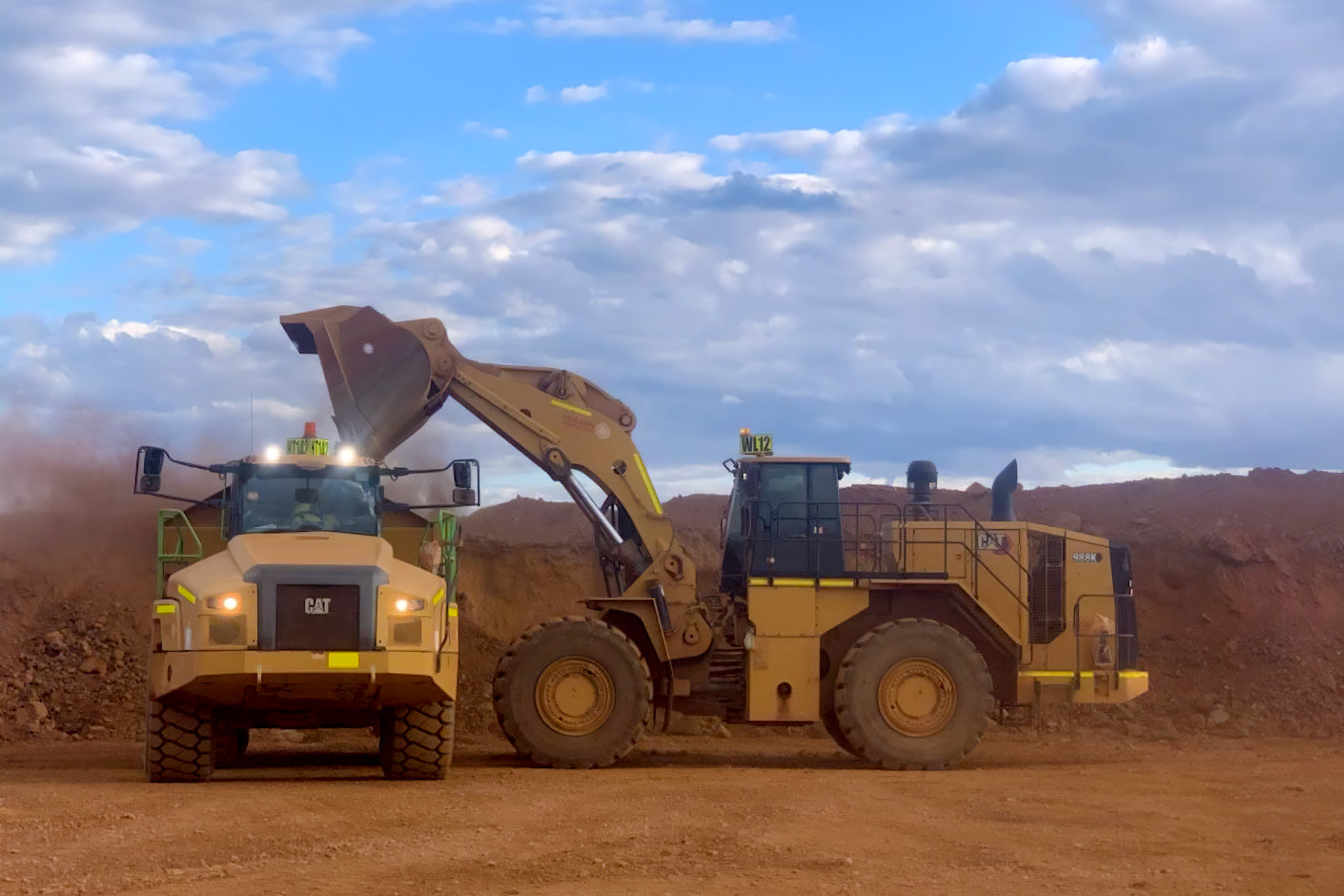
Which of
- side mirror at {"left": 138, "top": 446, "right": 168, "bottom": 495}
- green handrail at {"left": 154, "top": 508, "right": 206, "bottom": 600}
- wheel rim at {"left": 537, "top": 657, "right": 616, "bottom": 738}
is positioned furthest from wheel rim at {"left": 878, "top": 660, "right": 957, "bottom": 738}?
side mirror at {"left": 138, "top": 446, "right": 168, "bottom": 495}

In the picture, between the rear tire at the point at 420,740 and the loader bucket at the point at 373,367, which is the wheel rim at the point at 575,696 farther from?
the loader bucket at the point at 373,367

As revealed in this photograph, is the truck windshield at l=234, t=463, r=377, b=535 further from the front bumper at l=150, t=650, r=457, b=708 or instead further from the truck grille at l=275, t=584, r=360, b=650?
the front bumper at l=150, t=650, r=457, b=708

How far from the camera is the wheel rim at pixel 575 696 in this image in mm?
18062

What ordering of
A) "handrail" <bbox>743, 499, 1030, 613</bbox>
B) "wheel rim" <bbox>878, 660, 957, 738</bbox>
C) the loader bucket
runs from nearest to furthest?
the loader bucket, "wheel rim" <bbox>878, 660, 957, 738</bbox>, "handrail" <bbox>743, 499, 1030, 613</bbox>

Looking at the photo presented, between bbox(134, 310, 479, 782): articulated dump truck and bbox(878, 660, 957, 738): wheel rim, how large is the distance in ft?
18.2

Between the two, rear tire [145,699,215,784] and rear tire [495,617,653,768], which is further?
rear tire [495,617,653,768]

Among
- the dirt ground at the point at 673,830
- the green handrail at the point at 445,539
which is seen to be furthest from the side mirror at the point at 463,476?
the dirt ground at the point at 673,830

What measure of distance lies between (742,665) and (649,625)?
124 centimetres

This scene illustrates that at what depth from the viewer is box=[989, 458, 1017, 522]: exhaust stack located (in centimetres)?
2073

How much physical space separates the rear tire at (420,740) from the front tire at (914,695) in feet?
16.9

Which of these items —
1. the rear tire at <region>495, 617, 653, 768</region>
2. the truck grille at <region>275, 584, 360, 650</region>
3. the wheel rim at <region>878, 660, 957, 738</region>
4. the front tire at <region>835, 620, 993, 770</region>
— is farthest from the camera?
the wheel rim at <region>878, 660, 957, 738</region>

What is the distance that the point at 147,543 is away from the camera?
27016mm

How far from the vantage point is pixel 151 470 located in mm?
15156

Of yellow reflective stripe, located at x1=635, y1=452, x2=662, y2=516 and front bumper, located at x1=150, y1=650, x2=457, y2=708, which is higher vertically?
yellow reflective stripe, located at x1=635, y1=452, x2=662, y2=516
